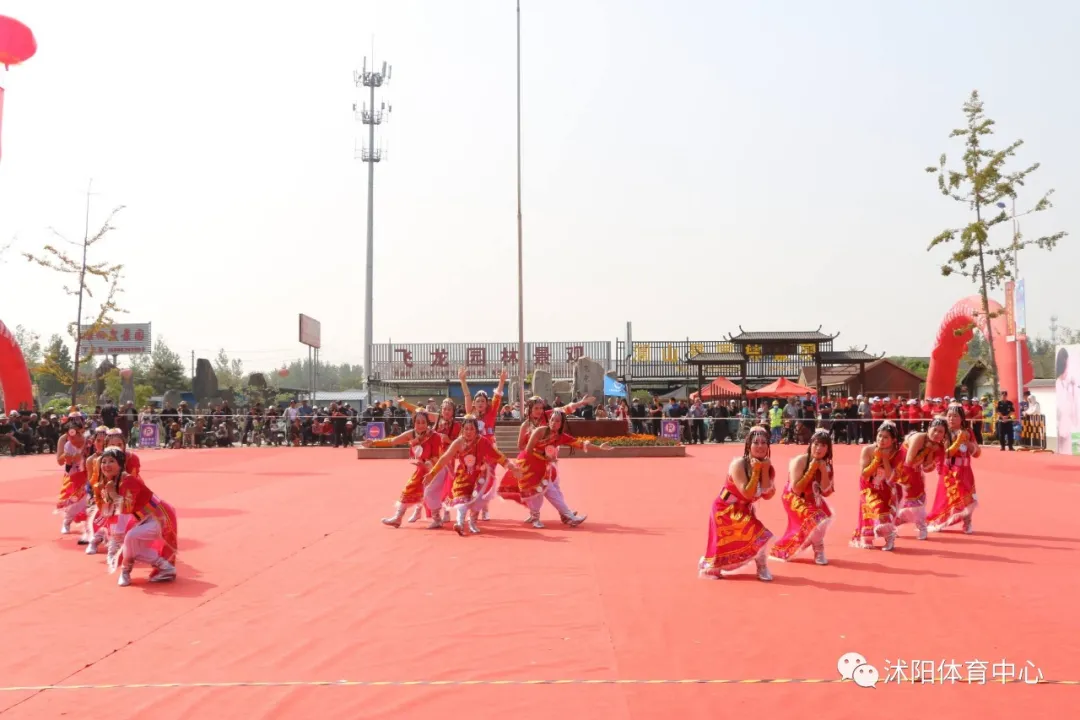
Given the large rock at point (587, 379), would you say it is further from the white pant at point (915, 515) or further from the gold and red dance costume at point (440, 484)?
the white pant at point (915, 515)

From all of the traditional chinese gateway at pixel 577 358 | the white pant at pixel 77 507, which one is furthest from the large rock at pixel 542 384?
the white pant at pixel 77 507

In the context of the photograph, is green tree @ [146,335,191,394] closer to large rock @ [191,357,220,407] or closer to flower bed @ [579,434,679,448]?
large rock @ [191,357,220,407]

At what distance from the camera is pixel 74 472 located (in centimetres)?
1018

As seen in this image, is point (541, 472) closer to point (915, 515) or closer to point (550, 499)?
point (550, 499)

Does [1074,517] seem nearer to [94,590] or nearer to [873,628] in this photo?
[873,628]

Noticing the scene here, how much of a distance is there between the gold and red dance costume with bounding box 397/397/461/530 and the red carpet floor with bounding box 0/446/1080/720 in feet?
1.22

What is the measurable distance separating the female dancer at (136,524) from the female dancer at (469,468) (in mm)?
3290

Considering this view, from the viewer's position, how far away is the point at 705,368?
42312 millimetres

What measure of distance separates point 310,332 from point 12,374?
15720 millimetres

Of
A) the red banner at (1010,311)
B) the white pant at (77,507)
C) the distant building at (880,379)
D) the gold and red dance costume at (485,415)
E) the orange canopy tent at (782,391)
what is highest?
the red banner at (1010,311)

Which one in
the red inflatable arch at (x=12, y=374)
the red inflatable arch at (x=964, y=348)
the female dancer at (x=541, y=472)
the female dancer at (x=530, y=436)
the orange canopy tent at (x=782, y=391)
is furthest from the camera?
the orange canopy tent at (x=782, y=391)

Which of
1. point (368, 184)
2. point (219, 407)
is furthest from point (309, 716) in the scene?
point (368, 184)

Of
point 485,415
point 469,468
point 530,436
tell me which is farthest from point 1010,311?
point 469,468

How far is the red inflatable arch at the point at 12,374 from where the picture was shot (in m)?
30.3
